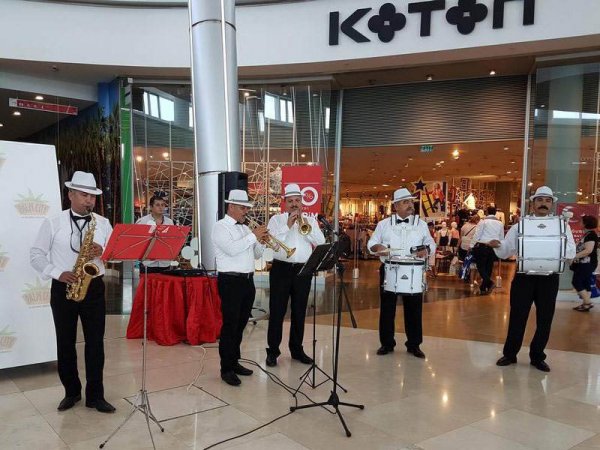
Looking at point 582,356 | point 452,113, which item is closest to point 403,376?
point 582,356

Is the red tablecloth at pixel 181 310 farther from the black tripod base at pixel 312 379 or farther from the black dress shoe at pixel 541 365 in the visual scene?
the black dress shoe at pixel 541 365

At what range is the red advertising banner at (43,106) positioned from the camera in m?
11.0

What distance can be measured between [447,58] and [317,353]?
642 centimetres

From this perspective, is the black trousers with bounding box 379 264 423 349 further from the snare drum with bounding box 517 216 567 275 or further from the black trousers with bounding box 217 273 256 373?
the black trousers with bounding box 217 273 256 373

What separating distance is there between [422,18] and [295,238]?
229 inches

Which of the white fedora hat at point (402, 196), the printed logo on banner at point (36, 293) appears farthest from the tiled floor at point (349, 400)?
the white fedora hat at point (402, 196)

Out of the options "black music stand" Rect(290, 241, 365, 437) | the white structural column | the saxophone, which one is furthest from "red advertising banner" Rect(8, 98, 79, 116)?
"black music stand" Rect(290, 241, 365, 437)

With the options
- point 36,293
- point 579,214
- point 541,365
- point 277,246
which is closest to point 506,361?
point 541,365

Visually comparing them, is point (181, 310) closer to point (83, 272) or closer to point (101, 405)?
point (101, 405)

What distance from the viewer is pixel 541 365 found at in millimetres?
4879

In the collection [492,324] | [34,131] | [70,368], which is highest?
[34,131]

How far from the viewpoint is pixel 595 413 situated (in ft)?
12.5

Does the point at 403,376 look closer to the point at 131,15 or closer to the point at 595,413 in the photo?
the point at 595,413

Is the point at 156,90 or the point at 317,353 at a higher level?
the point at 156,90
